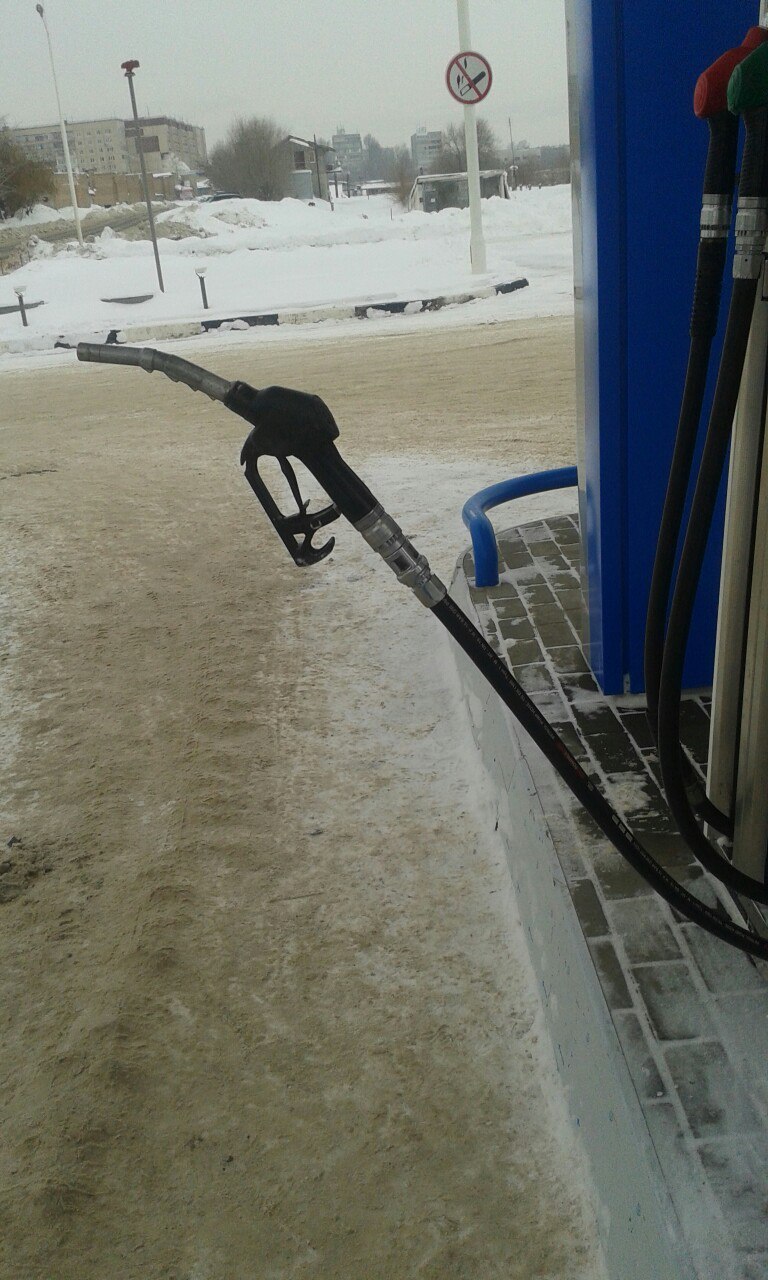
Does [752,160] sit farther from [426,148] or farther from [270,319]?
[426,148]

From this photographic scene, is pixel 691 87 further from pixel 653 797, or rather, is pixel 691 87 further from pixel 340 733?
pixel 340 733

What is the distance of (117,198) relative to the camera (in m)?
66.1

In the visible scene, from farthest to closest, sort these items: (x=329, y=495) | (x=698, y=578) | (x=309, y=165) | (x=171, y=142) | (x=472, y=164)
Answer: (x=171, y=142)
(x=309, y=165)
(x=472, y=164)
(x=698, y=578)
(x=329, y=495)

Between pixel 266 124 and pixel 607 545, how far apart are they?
216ft

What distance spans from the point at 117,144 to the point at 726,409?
109345 mm

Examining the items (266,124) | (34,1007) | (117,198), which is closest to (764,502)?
(34,1007)

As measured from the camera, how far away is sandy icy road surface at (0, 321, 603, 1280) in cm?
159

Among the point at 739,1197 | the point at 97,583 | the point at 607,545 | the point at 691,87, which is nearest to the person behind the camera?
the point at 739,1197

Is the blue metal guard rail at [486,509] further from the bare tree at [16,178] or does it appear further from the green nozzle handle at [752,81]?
the bare tree at [16,178]

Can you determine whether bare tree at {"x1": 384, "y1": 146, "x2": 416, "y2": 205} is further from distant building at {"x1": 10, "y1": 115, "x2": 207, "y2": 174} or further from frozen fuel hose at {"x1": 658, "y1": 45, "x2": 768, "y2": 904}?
frozen fuel hose at {"x1": 658, "y1": 45, "x2": 768, "y2": 904}

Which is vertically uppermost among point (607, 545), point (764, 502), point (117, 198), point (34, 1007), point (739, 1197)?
point (117, 198)

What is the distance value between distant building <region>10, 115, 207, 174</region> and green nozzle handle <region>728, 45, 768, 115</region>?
77.1 m

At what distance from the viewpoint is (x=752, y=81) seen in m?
1.18

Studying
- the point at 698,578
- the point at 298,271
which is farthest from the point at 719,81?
the point at 298,271
